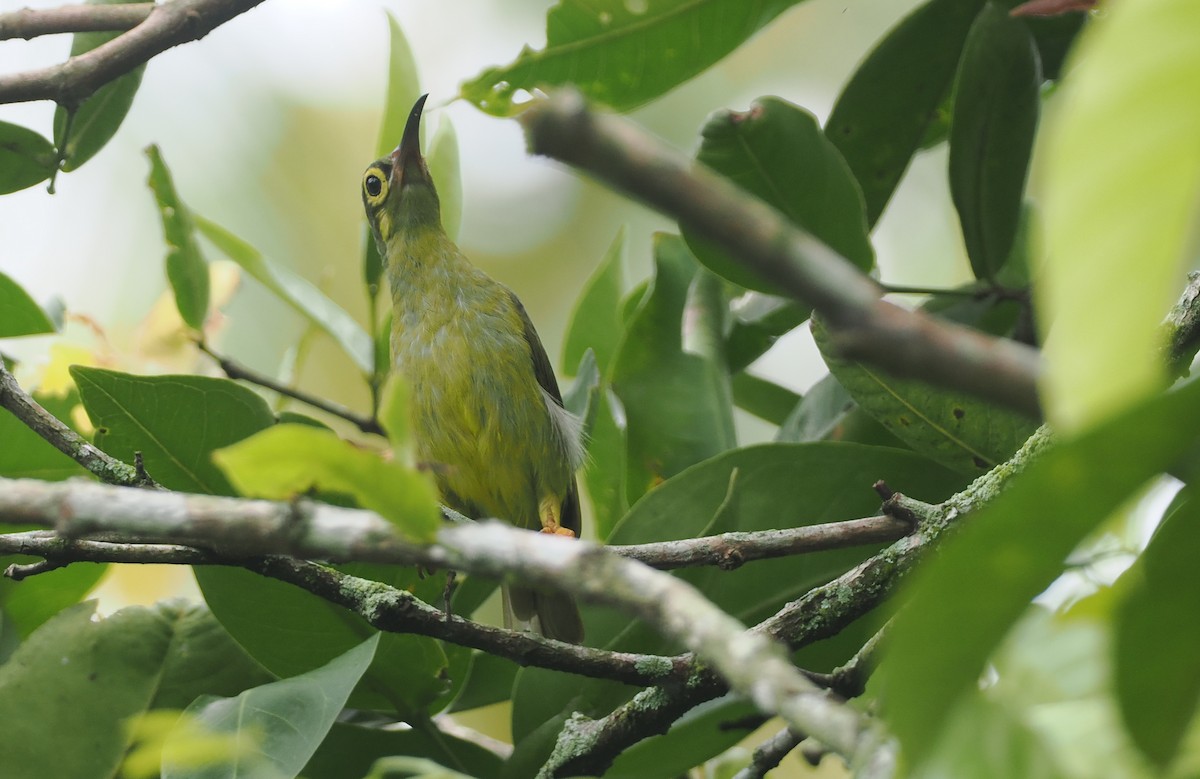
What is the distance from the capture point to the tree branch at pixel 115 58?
7.77 ft

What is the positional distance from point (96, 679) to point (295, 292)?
1.50 m

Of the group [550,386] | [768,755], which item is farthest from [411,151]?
[768,755]

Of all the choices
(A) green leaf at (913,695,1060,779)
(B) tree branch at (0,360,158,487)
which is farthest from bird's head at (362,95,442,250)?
(A) green leaf at (913,695,1060,779)

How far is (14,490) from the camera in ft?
3.61

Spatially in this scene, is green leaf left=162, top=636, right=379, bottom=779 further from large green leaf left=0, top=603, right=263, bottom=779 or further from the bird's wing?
the bird's wing

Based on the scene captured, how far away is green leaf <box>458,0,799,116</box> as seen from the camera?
2.62 m

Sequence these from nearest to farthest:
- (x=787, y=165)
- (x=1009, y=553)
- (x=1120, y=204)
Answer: (x=1120, y=204), (x=1009, y=553), (x=787, y=165)

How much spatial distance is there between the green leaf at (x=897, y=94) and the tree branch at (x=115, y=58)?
153 cm

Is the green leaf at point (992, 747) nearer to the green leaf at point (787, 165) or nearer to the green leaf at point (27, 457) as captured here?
the green leaf at point (787, 165)

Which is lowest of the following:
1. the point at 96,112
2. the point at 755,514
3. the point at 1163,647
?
the point at 1163,647

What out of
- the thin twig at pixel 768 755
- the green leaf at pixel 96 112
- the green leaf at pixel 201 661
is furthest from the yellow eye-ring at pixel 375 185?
the thin twig at pixel 768 755

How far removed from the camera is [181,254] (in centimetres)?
303

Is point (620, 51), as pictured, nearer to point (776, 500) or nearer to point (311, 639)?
point (776, 500)

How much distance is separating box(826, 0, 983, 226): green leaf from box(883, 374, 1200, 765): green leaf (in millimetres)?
1979
